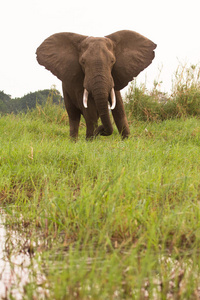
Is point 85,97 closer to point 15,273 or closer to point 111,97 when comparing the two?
point 111,97

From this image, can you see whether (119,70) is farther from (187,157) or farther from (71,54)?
(187,157)

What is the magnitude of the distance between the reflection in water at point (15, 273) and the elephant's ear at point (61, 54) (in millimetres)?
4136

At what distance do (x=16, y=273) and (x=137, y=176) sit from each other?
143cm

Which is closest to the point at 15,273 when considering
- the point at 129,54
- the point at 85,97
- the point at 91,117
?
the point at 85,97

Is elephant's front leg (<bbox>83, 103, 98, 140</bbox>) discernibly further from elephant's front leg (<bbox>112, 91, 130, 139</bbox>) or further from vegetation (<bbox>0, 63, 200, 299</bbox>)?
vegetation (<bbox>0, 63, 200, 299</bbox>)

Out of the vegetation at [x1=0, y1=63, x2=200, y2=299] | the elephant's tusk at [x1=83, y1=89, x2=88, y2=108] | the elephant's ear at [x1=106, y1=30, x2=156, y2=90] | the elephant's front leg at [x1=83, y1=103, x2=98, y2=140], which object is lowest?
the vegetation at [x1=0, y1=63, x2=200, y2=299]

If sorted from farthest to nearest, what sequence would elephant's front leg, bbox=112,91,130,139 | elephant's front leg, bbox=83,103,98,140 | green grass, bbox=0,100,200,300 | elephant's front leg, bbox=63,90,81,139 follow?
1. elephant's front leg, bbox=63,90,81,139
2. elephant's front leg, bbox=112,91,130,139
3. elephant's front leg, bbox=83,103,98,140
4. green grass, bbox=0,100,200,300

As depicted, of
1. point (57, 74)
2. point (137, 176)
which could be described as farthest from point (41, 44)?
point (137, 176)

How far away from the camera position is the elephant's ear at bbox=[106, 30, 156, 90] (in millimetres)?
6008

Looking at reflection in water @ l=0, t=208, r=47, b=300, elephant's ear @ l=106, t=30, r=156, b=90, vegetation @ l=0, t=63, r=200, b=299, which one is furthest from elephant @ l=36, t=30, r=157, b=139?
reflection in water @ l=0, t=208, r=47, b=300

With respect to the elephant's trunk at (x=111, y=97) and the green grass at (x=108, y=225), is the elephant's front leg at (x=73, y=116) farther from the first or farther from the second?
the green grass at (x=108, y=225)

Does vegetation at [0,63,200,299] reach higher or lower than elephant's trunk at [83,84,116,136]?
lower

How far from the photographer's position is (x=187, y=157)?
4.40 meters

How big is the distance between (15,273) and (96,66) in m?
3.86
